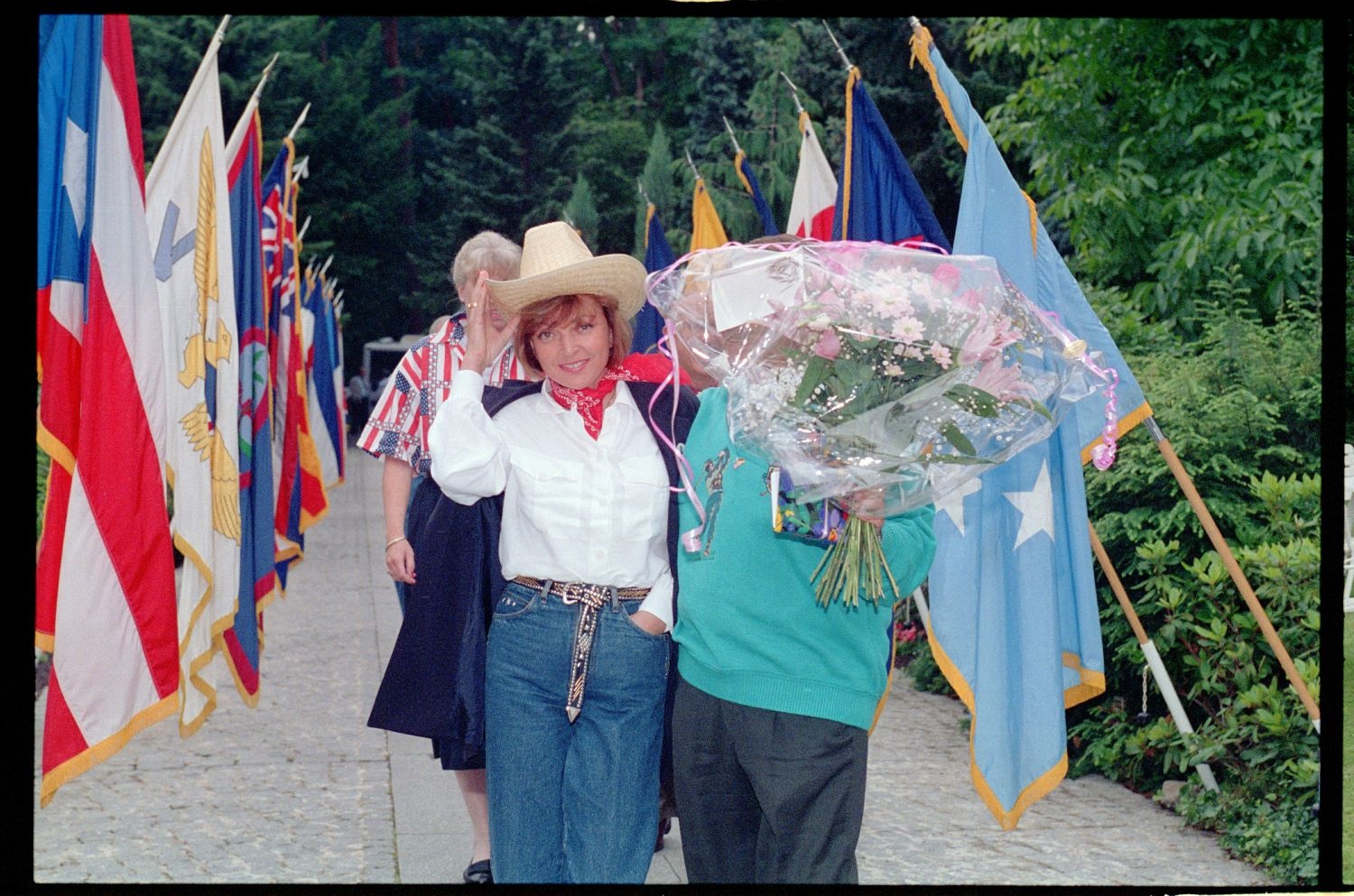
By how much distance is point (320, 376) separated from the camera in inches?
757

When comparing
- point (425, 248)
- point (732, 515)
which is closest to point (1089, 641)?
point (732, 515)

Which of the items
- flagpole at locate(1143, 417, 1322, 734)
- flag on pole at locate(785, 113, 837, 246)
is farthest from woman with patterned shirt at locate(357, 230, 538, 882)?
flag on pole at locate(785, 113, 837, 246)

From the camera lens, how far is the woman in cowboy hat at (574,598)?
330 cm

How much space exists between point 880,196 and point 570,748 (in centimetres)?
291

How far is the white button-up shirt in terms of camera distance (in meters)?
3.25

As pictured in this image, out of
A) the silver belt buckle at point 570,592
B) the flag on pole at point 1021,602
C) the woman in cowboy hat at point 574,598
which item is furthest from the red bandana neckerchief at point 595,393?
the flag on pole at point 1021,602

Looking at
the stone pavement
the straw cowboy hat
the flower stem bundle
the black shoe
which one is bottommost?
the stone pavement

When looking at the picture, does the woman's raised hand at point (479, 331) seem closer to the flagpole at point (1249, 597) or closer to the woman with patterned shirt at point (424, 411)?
the woman with patterned shirt at point (424, 411)

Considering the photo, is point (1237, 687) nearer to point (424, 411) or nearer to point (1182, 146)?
point (424, 411)

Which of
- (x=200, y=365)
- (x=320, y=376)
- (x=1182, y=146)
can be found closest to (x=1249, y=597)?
(x=200, y=365)

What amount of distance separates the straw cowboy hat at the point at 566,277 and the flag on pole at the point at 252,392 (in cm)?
308

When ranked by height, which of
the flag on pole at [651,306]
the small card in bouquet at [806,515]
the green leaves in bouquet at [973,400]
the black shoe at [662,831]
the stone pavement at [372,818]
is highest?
the flag on pole at [651,306]

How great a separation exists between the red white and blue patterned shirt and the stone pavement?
128cm

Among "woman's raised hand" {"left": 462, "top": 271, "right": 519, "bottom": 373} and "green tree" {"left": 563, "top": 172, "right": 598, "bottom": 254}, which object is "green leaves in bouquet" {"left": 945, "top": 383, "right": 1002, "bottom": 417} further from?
"green tree" {"left": 563, "top": 172, "right": 598, "bottom": 254}
